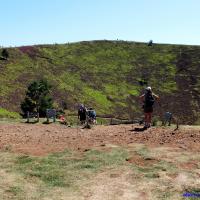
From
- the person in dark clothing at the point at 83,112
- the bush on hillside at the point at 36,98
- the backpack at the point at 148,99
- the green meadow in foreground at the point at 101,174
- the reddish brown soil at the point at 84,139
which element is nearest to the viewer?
the green meadow in foreground at the point at 101,174

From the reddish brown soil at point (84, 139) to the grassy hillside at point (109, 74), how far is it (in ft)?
134

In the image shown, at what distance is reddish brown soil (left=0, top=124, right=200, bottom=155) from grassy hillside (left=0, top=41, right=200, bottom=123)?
40798 millimetres

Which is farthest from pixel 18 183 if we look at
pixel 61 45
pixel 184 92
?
pixel 61 45

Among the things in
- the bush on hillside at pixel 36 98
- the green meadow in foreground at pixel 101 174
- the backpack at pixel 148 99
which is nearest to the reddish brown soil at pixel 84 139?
the green meadow in foreground at pixel 101 174

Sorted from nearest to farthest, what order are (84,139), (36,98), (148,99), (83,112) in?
(84,139) → (148,99) → (83,112) → (36,98)

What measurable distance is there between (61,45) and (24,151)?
10435 centimetres

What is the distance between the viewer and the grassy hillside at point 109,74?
79.1 meters

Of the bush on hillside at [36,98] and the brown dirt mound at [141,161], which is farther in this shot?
the bush on hillside at [36,98]

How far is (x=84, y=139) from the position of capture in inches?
866

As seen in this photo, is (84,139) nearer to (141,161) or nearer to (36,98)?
(141,161)

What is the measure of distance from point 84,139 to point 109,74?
81.2m

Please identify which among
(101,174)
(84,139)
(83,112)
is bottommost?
(101,174)

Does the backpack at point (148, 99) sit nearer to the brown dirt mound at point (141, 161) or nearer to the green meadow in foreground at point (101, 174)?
the green meadow in foreground at point (101, 174)

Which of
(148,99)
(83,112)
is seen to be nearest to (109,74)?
(83,112)
